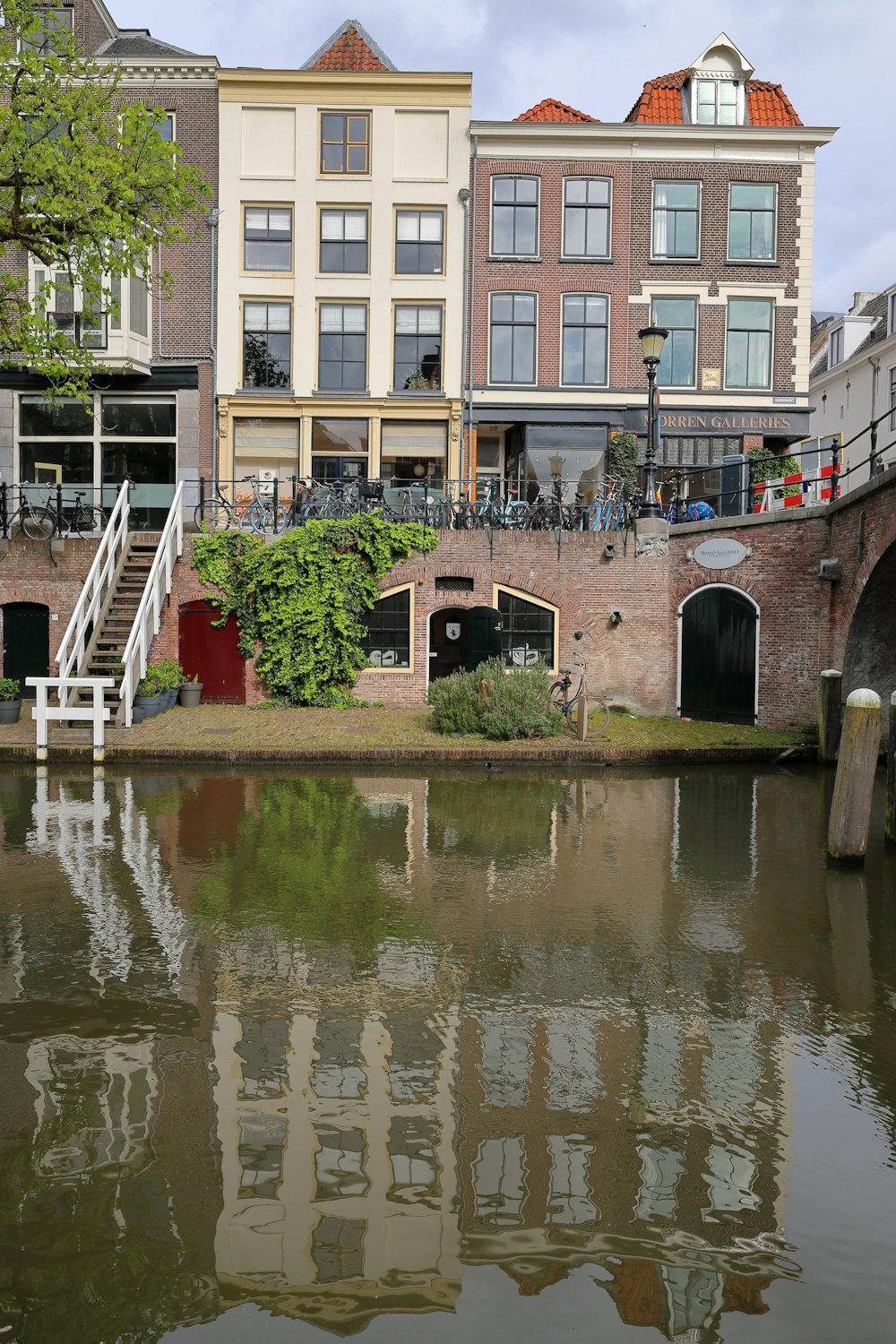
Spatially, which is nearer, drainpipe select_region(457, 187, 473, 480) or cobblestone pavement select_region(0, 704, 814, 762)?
cobblestone pavement select_region(0, 704, 814, 762)

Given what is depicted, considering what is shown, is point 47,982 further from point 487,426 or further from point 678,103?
point 678,103

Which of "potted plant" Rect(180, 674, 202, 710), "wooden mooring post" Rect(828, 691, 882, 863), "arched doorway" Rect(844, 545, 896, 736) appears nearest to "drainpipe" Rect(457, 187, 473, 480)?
"potted plant" Rect(180, 674, 202, 710)

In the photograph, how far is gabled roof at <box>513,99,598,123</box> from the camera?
2744 cm

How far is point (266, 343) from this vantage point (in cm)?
2619

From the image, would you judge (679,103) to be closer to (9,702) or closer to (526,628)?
(526,628)

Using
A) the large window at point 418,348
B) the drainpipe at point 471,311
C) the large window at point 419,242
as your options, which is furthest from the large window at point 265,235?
the drainpipe at point 471,311

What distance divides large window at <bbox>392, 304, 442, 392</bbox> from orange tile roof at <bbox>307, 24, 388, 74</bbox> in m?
6.20

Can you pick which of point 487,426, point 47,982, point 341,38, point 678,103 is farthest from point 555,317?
point 47,982

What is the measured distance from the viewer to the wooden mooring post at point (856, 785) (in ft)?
29.9

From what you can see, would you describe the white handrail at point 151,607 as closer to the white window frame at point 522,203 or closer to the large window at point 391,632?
the large window at point 391,632

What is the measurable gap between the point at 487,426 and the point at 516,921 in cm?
2091

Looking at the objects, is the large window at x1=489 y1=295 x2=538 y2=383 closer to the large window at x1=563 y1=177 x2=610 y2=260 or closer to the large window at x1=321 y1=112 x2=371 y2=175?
the large window at x1=563 y1=177 x2=610 y2=260

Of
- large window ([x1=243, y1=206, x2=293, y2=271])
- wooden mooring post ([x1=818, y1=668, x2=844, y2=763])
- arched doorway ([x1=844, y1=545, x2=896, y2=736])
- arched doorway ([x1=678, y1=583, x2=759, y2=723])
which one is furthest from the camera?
large window ([x1=243, y1=206, x2=293, y2=271])

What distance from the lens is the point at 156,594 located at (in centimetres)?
1872
